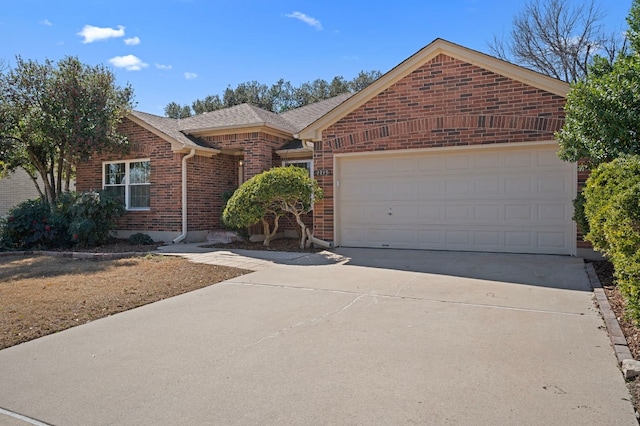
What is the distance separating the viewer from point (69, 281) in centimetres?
752

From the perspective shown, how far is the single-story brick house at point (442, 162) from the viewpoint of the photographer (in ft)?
30.4

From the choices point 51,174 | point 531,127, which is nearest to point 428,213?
point 531,127

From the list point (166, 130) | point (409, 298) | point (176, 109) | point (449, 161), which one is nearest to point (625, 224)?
point (409, 298)

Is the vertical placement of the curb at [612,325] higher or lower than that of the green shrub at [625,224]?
lower

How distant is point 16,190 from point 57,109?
13827 mm

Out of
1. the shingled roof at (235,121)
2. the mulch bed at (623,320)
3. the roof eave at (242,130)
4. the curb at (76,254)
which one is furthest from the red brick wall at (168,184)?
the mulch bed at (623,320)

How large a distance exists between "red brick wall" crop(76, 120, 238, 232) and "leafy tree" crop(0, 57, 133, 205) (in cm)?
96

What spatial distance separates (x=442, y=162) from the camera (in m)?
10.2

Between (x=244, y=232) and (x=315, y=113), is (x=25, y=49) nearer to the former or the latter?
(x=244, y=232)

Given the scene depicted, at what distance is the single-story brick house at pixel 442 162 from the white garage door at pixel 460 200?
23mm

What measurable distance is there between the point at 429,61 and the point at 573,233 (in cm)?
501

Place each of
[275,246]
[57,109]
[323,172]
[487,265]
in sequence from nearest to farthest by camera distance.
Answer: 1. [487,265]
2. [323,172]
3. [275,246]
4. [57,109]

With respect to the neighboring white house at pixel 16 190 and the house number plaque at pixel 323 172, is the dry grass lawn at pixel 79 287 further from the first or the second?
the neighboring white house at pixel 16 190

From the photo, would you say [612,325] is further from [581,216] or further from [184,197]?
[184,197]
